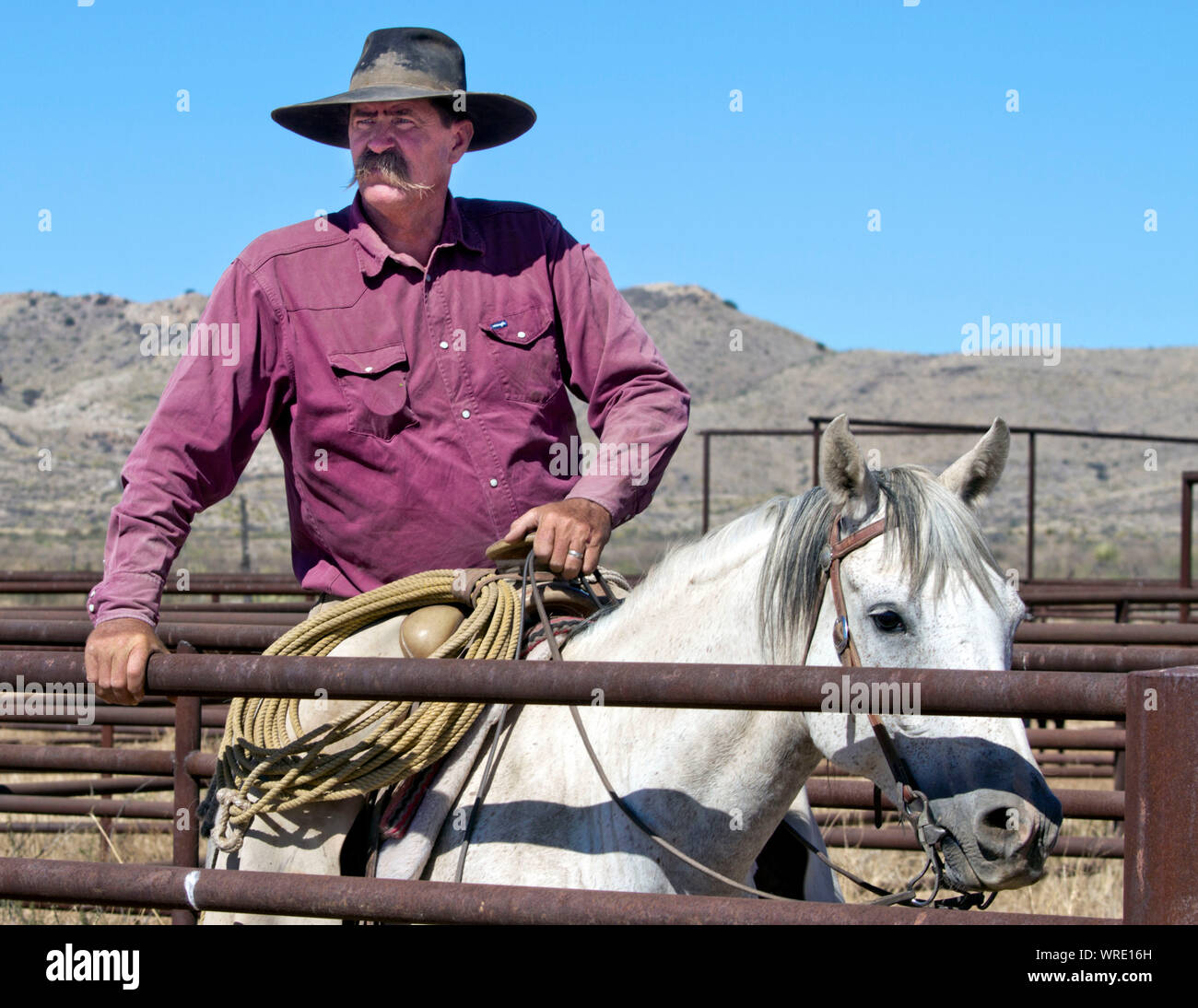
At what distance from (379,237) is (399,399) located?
412 millimetres

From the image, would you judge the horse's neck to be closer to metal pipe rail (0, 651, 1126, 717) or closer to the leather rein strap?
the leather rein strap

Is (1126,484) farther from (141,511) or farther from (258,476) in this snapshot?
(141,511)

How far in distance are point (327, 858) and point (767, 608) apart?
94 centimetres

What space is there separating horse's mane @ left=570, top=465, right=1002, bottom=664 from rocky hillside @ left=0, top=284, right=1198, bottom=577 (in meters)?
26.4

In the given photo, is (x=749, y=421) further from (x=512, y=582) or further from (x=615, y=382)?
(x=512, y=582)

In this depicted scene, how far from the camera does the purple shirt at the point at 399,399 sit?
271 cm

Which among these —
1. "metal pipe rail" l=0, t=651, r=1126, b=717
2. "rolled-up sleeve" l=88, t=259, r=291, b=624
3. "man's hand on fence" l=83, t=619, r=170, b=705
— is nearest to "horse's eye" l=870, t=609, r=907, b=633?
"metal pipe rail" l=0, t=651, r=1126, b=717

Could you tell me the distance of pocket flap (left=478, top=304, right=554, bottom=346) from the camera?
2844 mm

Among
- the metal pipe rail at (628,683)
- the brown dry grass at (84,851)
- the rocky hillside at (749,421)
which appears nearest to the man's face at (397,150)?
the metal pipe rail at (628,683)

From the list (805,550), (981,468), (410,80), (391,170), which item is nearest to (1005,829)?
(805,550)

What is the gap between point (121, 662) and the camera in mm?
2182

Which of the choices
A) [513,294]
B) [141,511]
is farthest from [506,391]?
[141,511]

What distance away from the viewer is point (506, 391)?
2.82m
